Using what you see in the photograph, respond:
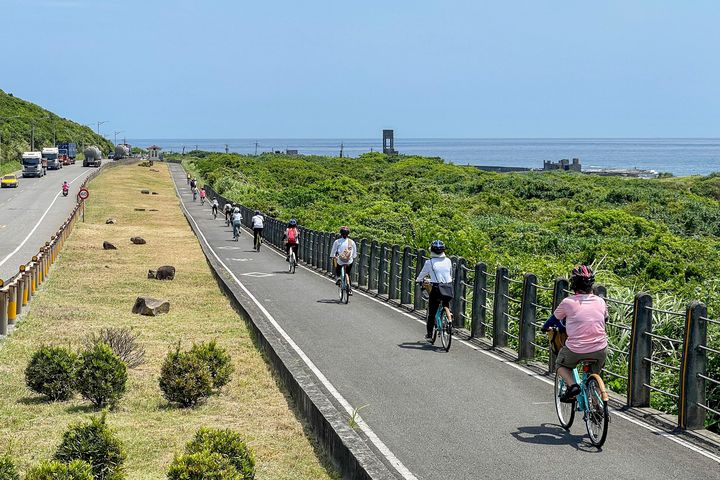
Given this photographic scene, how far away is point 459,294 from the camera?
18.6 metres

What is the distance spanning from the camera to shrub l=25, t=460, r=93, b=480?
7.93 metres

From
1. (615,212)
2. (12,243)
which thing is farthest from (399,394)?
(615,212)

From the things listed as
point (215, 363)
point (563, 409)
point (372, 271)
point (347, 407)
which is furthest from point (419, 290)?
point (563, 409)

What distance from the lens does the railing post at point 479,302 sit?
17234 millimetres

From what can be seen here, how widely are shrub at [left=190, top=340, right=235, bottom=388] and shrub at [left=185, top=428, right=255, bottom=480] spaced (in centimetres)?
476

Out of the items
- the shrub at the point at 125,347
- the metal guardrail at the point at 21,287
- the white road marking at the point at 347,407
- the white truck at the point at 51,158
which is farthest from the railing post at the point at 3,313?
the white truck at the point at 51,158

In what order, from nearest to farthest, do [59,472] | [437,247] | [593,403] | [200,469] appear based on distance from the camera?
1. [59,472]
2. [200,469]
3. [593,403]
4. [437,247]

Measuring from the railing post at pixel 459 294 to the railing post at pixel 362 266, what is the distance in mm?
9215

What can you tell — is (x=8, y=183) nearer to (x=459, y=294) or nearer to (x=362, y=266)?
(x=362, y=266)

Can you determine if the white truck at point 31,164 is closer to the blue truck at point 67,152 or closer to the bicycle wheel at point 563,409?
the blue truck at point 67,152

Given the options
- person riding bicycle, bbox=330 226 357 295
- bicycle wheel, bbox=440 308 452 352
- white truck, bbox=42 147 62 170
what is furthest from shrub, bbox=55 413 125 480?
white truck, bbox=42 147 62 170

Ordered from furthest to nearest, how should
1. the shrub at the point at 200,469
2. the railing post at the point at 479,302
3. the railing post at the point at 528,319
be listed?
the railing post at the point at 479,302 < the railing post at the point at 528,319 < the shrub at the point at 200,469

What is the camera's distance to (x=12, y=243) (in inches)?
1788
